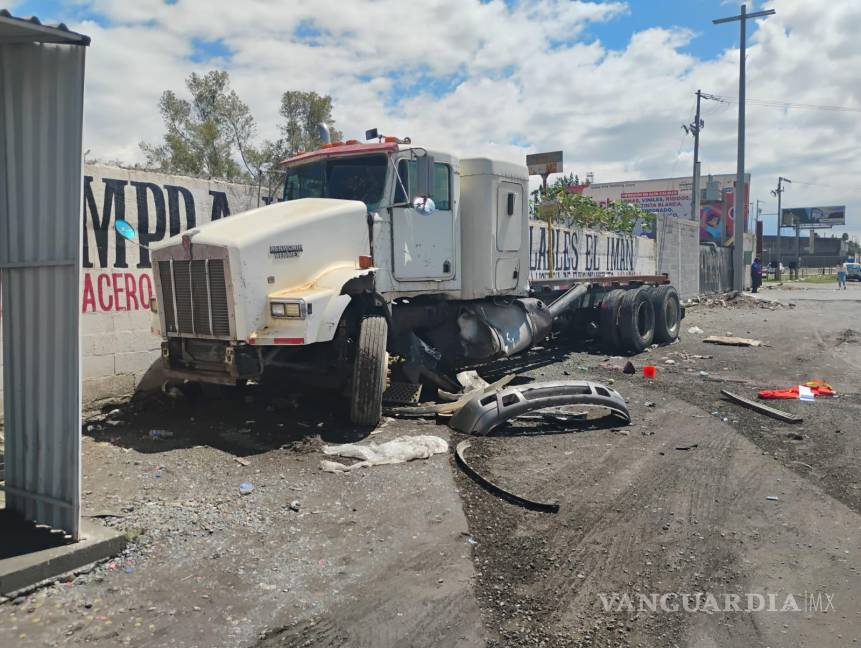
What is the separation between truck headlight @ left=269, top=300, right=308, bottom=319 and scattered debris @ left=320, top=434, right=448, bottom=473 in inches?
48.1

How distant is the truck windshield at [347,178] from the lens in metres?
7.12

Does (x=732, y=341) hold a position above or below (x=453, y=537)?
above

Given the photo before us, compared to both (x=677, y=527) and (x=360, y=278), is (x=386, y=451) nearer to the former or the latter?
(x=360, y=278)

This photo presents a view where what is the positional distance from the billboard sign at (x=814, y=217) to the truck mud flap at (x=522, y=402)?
89.6 m

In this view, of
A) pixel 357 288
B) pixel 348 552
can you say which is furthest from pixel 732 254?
pixel 348 552

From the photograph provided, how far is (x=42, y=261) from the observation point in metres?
3.84

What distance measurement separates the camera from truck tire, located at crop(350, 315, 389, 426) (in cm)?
622

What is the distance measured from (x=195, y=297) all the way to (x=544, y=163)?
6.16 metres

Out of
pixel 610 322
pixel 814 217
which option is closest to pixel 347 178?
pixel 610 322

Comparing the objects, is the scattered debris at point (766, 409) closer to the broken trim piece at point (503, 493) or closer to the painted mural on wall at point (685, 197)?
the broken trim piece at point (503, 493)

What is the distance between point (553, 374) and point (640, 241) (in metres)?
9.97

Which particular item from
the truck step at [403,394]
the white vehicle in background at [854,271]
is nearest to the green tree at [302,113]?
the truck step at [403,394]

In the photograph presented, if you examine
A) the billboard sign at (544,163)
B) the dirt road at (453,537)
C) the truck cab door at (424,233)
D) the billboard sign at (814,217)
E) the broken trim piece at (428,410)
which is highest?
the billboard sign at (814,217)

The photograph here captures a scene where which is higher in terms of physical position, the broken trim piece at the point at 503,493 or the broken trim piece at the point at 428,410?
the broken trim piece at the point at 428,410
